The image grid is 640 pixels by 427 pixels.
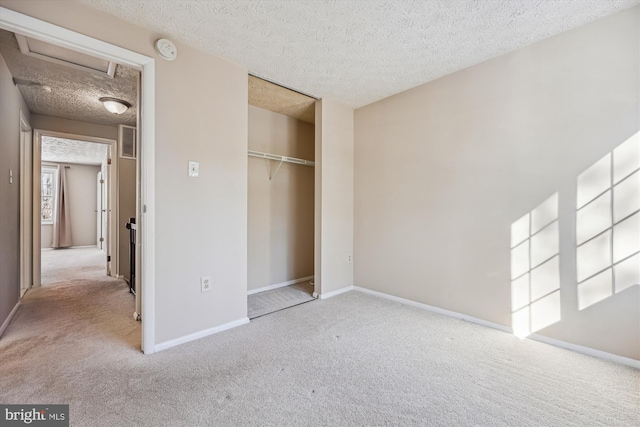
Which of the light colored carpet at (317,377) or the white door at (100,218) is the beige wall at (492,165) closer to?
the light colored carpet at (317,377)

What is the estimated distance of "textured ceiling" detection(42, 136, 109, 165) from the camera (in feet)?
15.6

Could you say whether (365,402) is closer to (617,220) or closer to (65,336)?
(617,220)

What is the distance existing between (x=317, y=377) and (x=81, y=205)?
8769 mm

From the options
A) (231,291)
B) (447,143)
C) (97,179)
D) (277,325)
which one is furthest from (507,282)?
(97,179)

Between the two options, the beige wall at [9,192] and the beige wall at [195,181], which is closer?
the beige wall at [195,181]

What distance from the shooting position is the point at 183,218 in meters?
2.09

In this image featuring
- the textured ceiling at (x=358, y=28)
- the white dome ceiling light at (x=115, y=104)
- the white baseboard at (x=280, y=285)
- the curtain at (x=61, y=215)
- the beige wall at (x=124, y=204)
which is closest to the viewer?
the textured ceiling at (x=358, y=28)

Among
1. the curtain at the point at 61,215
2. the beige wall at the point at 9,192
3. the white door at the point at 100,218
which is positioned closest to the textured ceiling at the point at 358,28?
the beige wall at the point at 9,192

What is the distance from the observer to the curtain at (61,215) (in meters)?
6.84

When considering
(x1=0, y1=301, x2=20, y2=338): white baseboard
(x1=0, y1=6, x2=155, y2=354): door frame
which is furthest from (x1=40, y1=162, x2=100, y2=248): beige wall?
(x1=0, y1=6, x2=155, y2=354): door frame

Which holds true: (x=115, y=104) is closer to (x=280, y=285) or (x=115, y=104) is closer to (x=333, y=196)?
(x=333, y=196)

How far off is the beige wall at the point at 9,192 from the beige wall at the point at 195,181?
1.42m

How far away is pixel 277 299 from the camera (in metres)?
3.11

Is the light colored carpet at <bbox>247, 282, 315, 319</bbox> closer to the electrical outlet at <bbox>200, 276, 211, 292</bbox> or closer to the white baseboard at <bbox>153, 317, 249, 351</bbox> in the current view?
the white baseboard at <bbox>153, 317, 249, 351</bbox>
